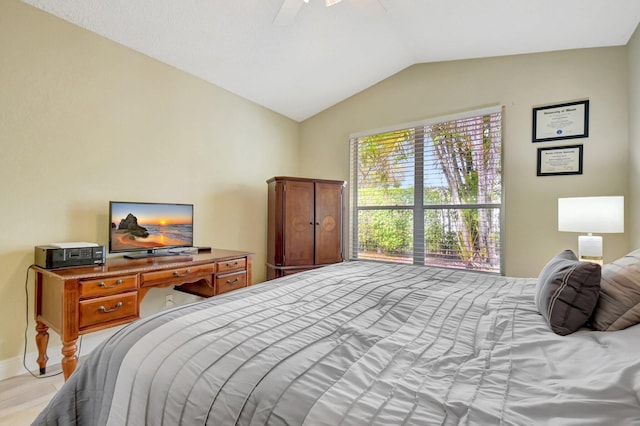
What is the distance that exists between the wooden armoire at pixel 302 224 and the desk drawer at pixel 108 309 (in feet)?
5.30

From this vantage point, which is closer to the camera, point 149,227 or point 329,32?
point 149,227

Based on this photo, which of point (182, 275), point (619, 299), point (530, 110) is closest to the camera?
point (619, 299)

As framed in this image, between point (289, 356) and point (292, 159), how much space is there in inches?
150

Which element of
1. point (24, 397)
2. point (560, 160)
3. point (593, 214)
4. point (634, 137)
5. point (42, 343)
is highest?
point (634, 137)

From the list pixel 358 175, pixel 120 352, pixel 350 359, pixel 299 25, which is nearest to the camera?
pixel 350 359

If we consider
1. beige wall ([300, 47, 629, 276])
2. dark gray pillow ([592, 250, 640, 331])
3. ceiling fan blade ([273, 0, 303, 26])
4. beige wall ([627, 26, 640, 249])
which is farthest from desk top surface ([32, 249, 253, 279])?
beige wall ([627, 26, 640, 249])

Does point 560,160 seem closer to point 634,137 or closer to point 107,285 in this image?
point 634,137

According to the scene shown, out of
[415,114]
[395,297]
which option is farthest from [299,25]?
[395,297]

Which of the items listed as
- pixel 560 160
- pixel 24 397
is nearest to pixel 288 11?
pixel 560 160

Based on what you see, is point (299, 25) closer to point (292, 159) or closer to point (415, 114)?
point (415, 114)

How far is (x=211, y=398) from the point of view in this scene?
2.41 feet

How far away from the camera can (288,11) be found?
6.65ft

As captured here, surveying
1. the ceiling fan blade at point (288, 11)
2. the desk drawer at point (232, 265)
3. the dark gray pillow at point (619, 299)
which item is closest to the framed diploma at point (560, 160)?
the dark gray pillow at point (619, 299)

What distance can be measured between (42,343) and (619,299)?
322 cm
